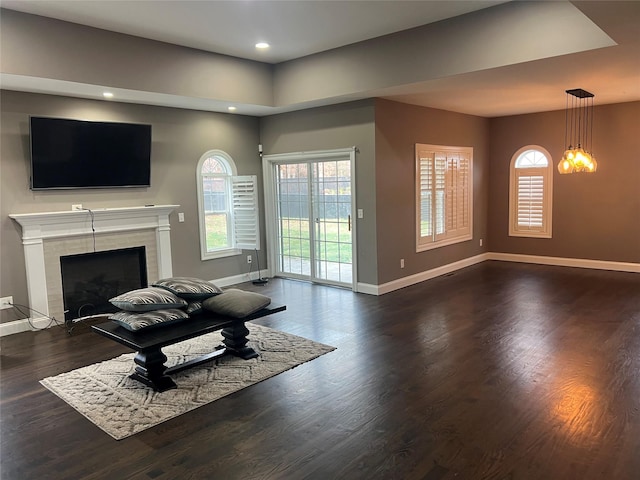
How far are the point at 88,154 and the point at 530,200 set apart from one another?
6916 millimetres

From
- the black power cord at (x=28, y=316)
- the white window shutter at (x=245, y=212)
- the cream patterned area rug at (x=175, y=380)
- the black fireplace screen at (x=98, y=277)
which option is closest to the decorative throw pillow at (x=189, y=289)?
the cream patterned area rug at (x=175, y=380)

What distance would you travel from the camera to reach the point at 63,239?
5340mm

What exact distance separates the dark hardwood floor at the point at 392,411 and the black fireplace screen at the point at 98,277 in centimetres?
41

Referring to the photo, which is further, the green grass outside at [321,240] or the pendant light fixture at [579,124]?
the pendant light fixture at [579,124]

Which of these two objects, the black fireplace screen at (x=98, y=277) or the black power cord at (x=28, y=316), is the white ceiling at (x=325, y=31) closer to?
the black fireplace screen at (x=98, y=277)

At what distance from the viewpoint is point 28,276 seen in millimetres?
5094

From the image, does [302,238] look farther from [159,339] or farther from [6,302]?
[159,339]

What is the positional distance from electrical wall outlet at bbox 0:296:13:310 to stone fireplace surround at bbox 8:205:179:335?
0.18 m

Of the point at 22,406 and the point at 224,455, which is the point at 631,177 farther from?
the point at 22,406

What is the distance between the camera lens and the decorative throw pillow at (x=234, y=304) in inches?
154

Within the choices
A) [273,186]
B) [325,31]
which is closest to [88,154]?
[273,186]

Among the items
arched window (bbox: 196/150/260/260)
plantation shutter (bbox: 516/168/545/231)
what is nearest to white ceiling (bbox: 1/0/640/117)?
arched window (bbox: 196/150/260/260)

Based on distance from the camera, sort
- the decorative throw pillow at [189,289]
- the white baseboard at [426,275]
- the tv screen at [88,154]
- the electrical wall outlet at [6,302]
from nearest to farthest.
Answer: the decorative throw pillow at [189,289], the electrical wall outlet at [6,302], the tv screen at [88,154], the white baseboard at [426,275]

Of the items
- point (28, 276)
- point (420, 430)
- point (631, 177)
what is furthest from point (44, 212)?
point (631, 177)
